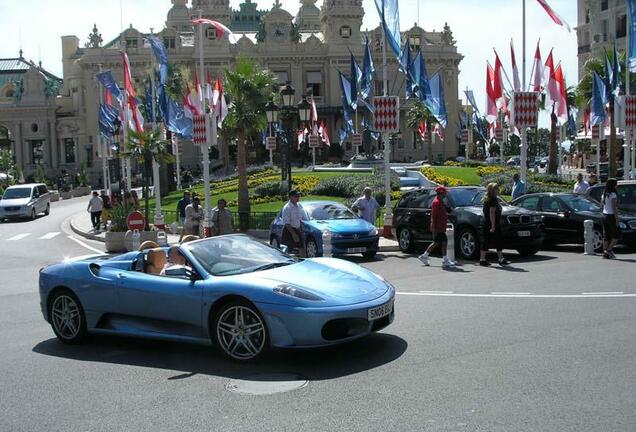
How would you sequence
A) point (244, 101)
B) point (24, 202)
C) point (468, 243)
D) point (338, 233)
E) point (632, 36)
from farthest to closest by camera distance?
1. point (24, 202)
2. point (244, 101)
3. point (632, 36)
4. point (338, 233)
5. point (468, 243)

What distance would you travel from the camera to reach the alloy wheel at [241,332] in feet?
25.2

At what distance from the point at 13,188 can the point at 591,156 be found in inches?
1969

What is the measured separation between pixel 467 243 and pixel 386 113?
6764mm

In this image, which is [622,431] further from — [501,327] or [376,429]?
[501,327]

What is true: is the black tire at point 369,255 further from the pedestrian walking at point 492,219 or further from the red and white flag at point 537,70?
the red and white flag at point 537,70

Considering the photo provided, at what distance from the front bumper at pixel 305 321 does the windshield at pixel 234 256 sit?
0.91 m

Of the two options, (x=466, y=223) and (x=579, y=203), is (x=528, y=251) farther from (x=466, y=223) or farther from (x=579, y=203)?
(x=579, y=203)

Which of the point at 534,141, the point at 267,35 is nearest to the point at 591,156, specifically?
the point at 267,35

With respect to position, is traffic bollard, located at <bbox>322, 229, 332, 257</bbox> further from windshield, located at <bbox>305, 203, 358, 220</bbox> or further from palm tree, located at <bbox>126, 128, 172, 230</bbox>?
palm tree, located at <bbox>126, 128, 172, 230</bbox>

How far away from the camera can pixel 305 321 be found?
24.1 ft

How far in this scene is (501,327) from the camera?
891 cm

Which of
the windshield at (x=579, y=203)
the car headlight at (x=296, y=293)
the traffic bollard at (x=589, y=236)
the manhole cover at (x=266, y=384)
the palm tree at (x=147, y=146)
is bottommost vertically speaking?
the manhole cover at (x=266, y=384)

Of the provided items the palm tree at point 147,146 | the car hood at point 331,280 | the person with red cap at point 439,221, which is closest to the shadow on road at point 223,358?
the car hood at point 331,280

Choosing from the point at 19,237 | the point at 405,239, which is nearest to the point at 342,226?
the point at 405,239
